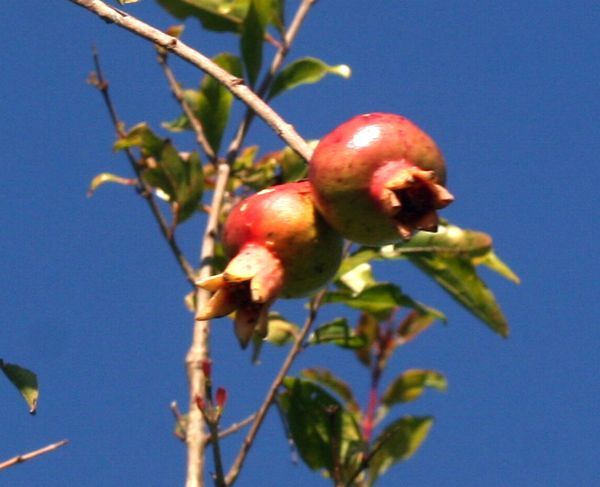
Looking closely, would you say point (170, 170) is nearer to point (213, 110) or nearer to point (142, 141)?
point (142, 141)

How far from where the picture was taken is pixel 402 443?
283cm

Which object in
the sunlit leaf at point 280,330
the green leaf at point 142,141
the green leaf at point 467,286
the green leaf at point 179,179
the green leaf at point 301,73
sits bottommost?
the green leaf at point 467,286

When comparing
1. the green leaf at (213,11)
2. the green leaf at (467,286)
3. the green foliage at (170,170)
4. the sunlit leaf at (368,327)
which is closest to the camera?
the green leaf at (467,286)

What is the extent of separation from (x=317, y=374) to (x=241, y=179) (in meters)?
0.69

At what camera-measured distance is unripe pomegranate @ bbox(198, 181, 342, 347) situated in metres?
1.53

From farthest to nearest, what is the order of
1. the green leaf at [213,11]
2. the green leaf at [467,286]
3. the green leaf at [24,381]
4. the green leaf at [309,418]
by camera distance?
the green leaf at [213,11], the green leaf at [309,418], the green leaf at [467,286], the green leaf at [24,381]

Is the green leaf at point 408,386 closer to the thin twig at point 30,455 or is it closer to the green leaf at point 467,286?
the green leaf at point 467,286

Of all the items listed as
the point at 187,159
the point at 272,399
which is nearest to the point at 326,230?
the point at 272,399

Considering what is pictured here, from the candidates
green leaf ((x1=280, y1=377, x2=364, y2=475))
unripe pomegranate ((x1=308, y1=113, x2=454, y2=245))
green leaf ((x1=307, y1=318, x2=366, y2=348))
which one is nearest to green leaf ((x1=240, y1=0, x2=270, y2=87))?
green leaf ((x1=307, y1=318, x2=366, y2=348))

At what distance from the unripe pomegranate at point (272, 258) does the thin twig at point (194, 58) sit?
0.28ft

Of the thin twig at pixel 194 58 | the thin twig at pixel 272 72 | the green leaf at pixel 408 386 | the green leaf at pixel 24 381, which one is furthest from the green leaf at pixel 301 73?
the green leaf at pixel 24 381

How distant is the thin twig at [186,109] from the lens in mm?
2730

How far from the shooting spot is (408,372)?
10.00ft

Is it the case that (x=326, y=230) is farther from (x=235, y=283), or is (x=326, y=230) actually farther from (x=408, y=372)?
(x=408, y=372)
